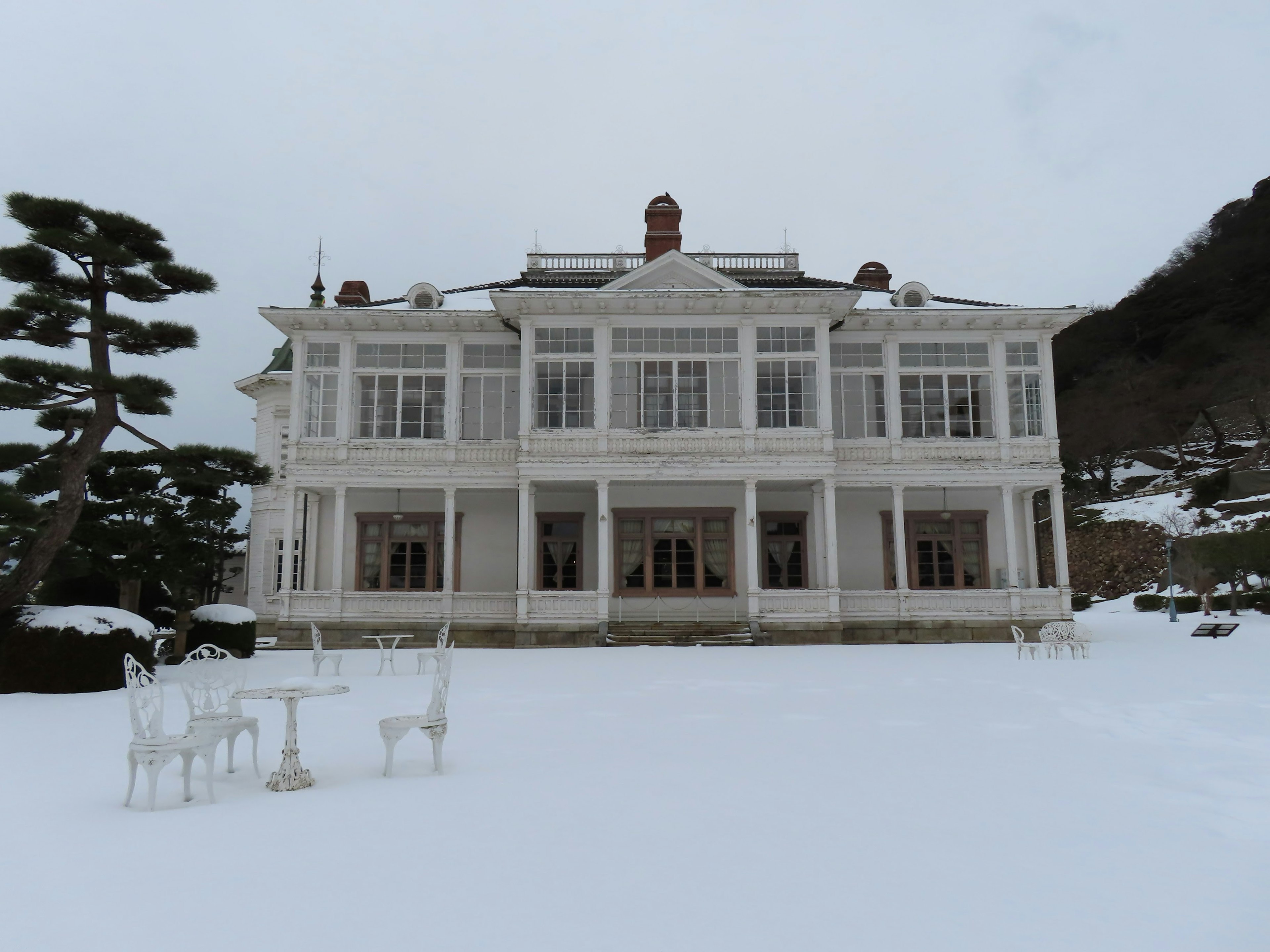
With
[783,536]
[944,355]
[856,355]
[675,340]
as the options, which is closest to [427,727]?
[675,340]

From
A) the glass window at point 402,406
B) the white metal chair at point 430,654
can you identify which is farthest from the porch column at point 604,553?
the glass window at point 402,406

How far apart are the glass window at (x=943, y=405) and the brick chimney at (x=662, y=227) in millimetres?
7286

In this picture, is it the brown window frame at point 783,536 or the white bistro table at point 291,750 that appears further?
the brown window frame at point 783,536

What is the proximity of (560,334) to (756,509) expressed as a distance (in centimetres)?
620

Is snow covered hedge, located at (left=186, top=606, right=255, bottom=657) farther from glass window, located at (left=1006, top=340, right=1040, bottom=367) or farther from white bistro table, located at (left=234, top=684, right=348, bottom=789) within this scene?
glass window, located at (left=1006, top=340, right=1040, bottom=367)

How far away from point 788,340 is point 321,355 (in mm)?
11199

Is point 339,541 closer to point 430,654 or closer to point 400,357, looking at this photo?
point 400,357

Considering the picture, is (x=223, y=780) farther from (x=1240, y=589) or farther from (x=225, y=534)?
(x=1240, y=589)

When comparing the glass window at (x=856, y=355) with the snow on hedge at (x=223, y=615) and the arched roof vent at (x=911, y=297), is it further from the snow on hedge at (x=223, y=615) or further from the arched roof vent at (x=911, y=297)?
the snow on hedge at (x=223, y=615)

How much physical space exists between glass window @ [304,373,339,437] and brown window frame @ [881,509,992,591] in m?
13.7

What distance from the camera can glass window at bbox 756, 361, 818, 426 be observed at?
1970 cm

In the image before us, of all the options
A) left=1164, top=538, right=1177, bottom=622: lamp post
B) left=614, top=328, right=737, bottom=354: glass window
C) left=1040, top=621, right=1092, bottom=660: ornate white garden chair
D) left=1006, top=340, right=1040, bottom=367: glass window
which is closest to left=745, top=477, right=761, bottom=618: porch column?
left=614, top=328, right=737, bottom=354: glass window

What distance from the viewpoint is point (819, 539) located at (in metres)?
20.0

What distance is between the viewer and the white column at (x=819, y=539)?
19719mm
